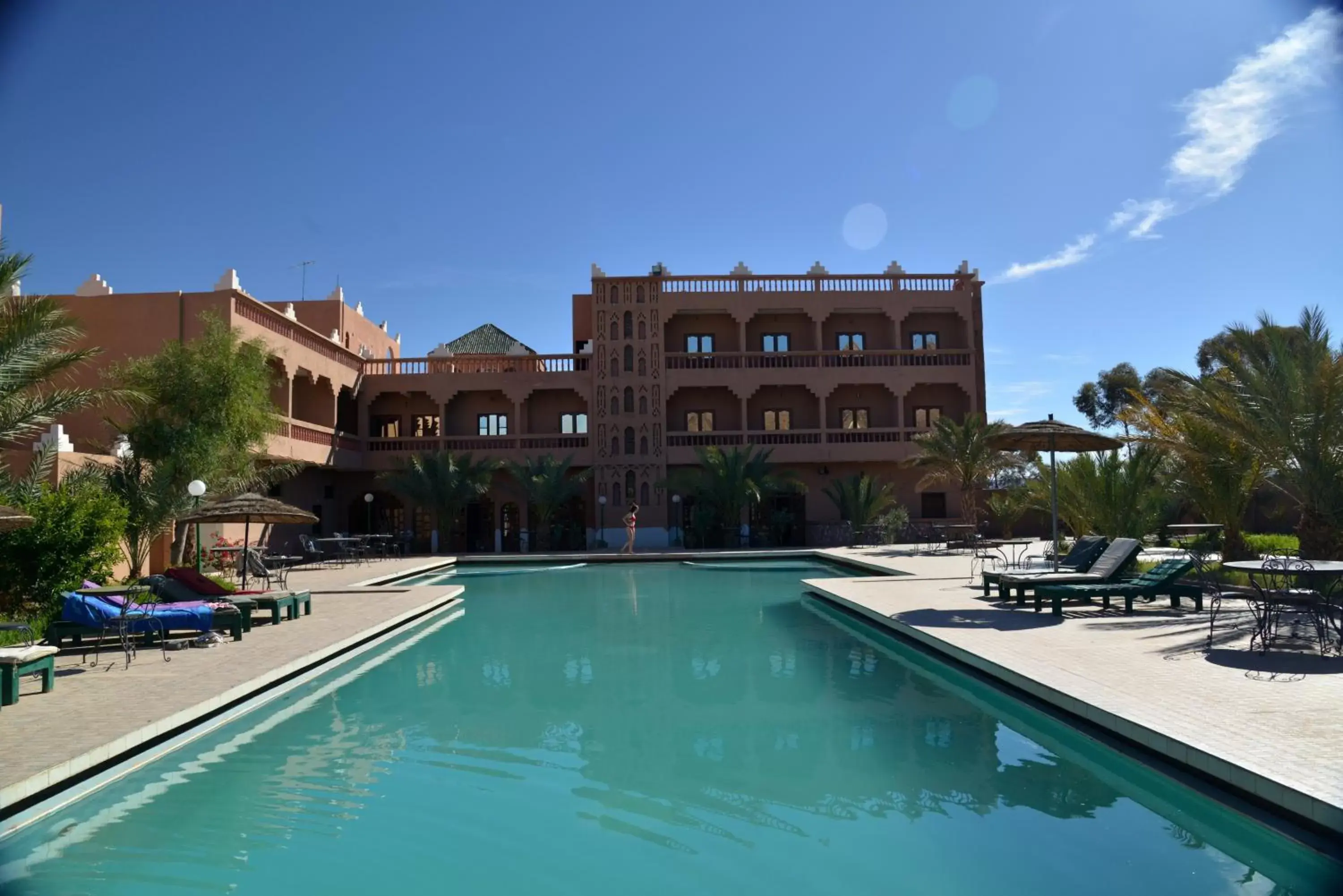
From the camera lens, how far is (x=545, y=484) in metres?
29.5

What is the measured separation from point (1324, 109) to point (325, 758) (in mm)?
9768

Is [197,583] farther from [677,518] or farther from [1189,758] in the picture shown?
[677,518]

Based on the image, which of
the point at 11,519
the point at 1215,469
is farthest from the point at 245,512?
the point at 1215,469

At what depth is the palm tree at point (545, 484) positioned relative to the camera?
29516 millimetres

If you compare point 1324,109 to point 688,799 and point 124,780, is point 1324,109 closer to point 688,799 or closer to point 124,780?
point 688,799

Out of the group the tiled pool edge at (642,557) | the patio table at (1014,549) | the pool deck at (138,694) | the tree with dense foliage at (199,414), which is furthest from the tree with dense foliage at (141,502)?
the patio table at (1014,549)

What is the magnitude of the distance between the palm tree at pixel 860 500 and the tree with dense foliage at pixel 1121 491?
452 inches

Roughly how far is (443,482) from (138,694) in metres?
21.8

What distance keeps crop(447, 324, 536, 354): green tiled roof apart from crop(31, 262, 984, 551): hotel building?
6672 millimetres

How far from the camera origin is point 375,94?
14.5 m

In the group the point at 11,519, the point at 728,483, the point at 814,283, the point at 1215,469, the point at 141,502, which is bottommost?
the point at 11,519

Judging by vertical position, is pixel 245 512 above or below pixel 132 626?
above

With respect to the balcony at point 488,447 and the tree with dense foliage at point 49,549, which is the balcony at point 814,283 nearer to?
the balcony at point 488,447

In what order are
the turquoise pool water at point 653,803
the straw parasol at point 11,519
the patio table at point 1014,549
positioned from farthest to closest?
the patio table at point 1014,549 < the straw parasol at point 11,519 < the turquoise pool water at point 653,803
